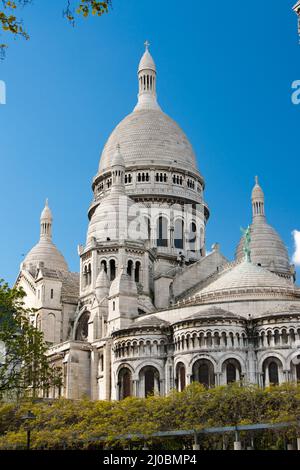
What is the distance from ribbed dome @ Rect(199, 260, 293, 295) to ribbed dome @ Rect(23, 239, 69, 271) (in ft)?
92.5

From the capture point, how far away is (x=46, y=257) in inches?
3846

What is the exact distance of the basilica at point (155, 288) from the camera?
6406 centimetres

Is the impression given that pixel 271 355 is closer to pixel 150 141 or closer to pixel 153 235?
pixel 153 235

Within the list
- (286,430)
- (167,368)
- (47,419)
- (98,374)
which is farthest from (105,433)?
(98,374)

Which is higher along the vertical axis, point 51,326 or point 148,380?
point 51,326

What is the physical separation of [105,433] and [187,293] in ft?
145

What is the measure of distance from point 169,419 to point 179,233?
55323 millimetres

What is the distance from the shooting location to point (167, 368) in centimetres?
6700

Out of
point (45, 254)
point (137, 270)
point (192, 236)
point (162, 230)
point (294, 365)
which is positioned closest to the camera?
point (294, 365)

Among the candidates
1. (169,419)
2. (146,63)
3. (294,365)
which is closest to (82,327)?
(294,365)

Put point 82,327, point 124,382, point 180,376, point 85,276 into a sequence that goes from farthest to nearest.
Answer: point 85,276, point 82,327, point 124,382, point 180,376

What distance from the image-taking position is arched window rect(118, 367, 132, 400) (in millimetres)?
67938

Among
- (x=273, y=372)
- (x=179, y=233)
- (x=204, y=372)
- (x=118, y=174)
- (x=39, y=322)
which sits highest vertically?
(x=118, y=174)
